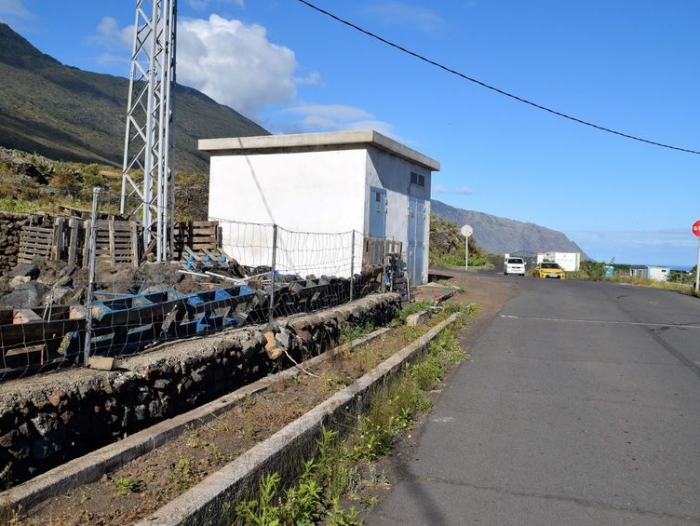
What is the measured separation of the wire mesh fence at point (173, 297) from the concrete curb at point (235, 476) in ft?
5.84

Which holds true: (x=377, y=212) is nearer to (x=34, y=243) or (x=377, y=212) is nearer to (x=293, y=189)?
(x=293, y=189)

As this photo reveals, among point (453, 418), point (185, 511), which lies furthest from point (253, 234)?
point (185, 511)

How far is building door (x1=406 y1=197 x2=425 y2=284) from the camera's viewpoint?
1864 cm

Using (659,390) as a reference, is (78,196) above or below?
above

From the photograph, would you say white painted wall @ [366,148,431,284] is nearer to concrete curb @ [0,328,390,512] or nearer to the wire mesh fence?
the wire mesh fence

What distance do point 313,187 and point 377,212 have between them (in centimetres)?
177

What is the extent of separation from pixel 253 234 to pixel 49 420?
12.5 meters

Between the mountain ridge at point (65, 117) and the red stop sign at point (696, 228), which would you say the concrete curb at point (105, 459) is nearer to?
the red stop sign at point (696, 228)

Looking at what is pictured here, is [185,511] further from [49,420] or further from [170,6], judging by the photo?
[170,6]


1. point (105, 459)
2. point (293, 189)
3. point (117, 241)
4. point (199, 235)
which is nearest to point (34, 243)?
point (117, 241)

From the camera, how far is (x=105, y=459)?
4.38 meters

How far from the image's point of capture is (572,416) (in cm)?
657

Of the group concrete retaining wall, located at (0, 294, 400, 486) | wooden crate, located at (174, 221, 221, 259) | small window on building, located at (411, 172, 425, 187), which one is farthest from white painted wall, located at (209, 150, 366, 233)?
concrete retaining wall, located at (0, 294, 400, 486)

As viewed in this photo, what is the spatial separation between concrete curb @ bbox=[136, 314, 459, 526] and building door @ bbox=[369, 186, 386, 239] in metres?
10.0
